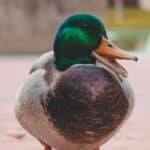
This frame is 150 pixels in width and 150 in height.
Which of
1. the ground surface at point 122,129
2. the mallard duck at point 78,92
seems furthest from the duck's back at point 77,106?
the ground surface at point 122,129

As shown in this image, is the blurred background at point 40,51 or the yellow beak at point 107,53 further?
the blurred background at point 40,51

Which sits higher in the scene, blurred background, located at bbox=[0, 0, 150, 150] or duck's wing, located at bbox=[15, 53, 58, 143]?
duck's wing, located at bbox=[15, 53, 58, 143]

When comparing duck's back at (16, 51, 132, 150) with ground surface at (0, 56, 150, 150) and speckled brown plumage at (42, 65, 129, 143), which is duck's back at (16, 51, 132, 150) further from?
ground surface at (0, 56, 150, 150)

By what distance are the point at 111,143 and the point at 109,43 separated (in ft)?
1.16

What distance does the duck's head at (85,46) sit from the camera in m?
0.79

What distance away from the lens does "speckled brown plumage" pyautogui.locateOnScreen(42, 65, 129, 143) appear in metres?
0.76

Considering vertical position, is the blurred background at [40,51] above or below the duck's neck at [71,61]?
below

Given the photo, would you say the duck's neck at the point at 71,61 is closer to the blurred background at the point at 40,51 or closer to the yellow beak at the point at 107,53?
the yellow beak at the point at 107,53

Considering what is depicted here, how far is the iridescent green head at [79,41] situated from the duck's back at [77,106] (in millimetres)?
17

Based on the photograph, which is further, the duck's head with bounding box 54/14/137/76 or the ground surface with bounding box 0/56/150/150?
the ground surface with bounding box 0/56/150/150

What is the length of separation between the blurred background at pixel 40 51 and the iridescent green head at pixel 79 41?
0.31m

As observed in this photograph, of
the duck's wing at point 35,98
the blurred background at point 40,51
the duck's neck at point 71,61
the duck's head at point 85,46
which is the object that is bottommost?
the blurred background at point 40,51

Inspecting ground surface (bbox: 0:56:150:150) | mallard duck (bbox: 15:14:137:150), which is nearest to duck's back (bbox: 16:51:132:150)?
mallard duck (bbox: 15:14:137:150)

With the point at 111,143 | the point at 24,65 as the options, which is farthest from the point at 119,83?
the point at 24,65
